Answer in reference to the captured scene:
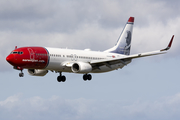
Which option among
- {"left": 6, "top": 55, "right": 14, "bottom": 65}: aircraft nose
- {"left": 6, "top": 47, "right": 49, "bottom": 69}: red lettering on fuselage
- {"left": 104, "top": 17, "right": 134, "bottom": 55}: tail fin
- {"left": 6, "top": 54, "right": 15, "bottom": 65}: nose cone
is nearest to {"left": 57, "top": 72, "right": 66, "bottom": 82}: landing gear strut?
{"left": 6, "top": 47, "right": 49, "bottom": 69}: red lettering on fuselage

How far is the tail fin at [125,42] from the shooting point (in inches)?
3374

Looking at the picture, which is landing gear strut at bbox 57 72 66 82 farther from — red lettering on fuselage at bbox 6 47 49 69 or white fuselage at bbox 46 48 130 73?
red lettering on fuselage at bbox 6 47 49 69

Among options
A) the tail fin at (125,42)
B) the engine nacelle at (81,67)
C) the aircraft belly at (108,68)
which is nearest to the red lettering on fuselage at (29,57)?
the engine nacelle at (81,67)

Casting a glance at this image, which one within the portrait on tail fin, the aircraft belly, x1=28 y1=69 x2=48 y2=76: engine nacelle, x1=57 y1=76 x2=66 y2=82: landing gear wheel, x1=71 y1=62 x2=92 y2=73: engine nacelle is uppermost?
the portrait on tail fin

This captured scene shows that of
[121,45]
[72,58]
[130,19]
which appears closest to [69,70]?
[72,58]

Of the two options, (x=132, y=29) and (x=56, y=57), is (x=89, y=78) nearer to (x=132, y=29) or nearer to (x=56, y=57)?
(x=56, y=57)

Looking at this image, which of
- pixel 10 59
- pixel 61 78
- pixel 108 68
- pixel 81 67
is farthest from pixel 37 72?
pixel 108 68

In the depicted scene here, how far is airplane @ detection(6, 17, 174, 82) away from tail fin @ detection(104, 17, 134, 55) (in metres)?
0.64

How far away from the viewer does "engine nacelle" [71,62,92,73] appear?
7188 centimetres

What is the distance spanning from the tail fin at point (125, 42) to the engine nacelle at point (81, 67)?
12.8m

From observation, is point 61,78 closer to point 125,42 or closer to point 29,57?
point 29,57

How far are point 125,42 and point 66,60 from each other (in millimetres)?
18786

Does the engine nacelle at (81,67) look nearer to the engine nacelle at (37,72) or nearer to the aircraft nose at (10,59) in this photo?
the engine nacelle at (37,72)

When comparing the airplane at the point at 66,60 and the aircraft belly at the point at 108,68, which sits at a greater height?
the airplane at the point at 66,60
